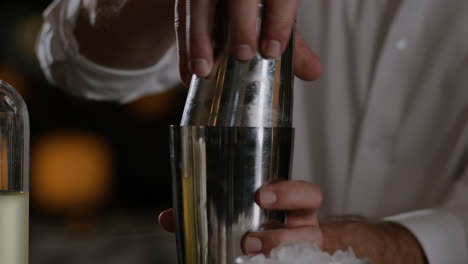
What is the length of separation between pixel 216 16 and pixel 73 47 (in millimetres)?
901

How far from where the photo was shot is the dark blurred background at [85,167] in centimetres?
241

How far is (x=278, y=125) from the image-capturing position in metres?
0.39

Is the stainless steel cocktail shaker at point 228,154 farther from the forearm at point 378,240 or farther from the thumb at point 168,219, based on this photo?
the forearm at point 378,240

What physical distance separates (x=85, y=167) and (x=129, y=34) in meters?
1.39

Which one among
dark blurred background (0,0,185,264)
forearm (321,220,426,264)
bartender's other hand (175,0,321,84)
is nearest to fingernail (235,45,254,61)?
bartender's other hand (175,0,321,84)

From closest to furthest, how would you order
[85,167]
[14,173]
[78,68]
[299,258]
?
1. [299,258]
2. [14,173]
3. [78,68]
4. [85,167]

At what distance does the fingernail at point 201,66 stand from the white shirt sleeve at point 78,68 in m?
0.91

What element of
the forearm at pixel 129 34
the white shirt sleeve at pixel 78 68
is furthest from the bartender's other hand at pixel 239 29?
the white shirt sleeve at pixel 78 68

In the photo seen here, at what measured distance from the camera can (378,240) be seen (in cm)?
79

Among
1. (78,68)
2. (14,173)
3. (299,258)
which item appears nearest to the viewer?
(299,258)

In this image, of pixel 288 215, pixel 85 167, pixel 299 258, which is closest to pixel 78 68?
pixel 288 215

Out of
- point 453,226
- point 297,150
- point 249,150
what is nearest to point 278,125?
point 249,150

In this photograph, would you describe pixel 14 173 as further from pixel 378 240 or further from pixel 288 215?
pixel 378 240

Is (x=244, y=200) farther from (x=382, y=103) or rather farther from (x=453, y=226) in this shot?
(x=382, y=103)
